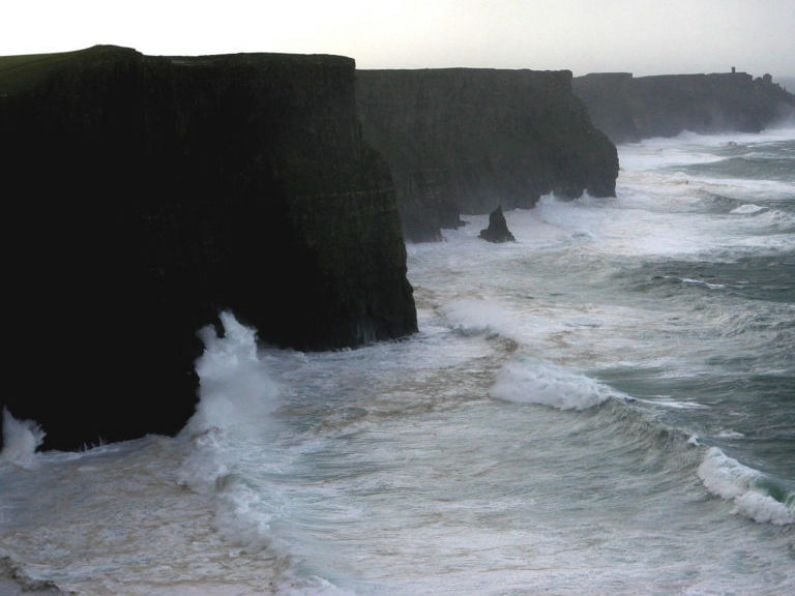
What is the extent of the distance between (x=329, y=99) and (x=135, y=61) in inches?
250

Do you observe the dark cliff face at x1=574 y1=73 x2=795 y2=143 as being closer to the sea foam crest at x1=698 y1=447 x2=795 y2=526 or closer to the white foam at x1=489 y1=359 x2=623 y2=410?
the white foam at x1=489 y1=359 x2=623 y2=410

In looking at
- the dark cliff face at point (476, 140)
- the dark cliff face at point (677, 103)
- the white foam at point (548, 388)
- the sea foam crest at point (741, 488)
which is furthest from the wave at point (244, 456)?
the dark cliff face at point (677, 103)

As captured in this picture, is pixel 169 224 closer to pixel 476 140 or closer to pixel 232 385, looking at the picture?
pixel 232 385

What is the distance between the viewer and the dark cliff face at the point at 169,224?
21.3 m

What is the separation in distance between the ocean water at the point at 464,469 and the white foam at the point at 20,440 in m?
0.04

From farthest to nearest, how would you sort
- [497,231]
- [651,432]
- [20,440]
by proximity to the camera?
[497,231] → [651,432] → [20,440]

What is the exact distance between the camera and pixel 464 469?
19.7 meters

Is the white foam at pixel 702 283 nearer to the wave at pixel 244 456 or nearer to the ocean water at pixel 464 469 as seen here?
the ocean water at pixel 464 469

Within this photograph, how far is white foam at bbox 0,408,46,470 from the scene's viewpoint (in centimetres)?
2016

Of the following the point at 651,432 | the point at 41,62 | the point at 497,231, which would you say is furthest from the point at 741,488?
the point at 497,231

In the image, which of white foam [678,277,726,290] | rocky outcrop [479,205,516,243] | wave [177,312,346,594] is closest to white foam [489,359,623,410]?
wave [177,312,346,594]

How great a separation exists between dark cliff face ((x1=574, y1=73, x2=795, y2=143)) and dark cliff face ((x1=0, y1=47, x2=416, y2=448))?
7561 centimetres

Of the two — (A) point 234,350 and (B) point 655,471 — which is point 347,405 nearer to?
(A) point 234,350

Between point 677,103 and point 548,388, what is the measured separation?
97.7m
